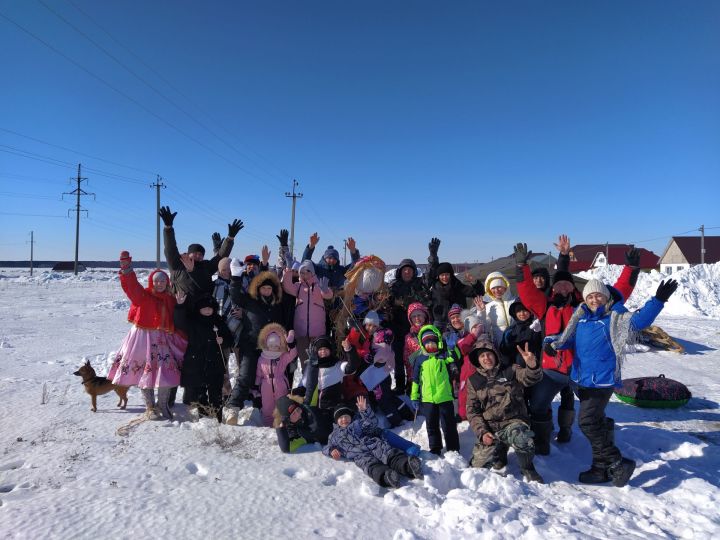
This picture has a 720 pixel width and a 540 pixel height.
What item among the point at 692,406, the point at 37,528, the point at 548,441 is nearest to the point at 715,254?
the point at 692,406

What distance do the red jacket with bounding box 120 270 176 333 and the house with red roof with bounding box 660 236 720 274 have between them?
47.2 m

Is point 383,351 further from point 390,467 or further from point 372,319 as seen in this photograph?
point 390,467

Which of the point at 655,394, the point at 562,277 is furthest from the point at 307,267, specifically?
the point at 655,394

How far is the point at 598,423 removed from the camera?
3664 mm

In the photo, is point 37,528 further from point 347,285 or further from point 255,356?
point 347,285

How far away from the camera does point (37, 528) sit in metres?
2.71

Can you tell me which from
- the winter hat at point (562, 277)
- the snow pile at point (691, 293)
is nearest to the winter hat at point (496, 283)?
the winter hat at point (562, 277)

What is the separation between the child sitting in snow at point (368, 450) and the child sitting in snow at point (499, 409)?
714 mm

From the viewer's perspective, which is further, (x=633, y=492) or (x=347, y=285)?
(x=347, y=285)

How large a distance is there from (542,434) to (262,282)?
3.36 meters

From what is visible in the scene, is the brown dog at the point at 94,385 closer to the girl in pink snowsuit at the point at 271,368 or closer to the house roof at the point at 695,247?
the girl in pink snowsuit at the point at 271,368

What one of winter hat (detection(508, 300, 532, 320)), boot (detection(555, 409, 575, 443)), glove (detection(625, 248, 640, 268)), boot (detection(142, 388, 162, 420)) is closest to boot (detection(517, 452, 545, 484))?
boot (detection(555, 409, 575, 443))

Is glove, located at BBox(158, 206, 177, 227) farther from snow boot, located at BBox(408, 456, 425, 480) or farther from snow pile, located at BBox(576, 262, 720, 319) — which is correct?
snow pile, located at BBox(576, 262, 720, 319)

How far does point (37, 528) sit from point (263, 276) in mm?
2885
